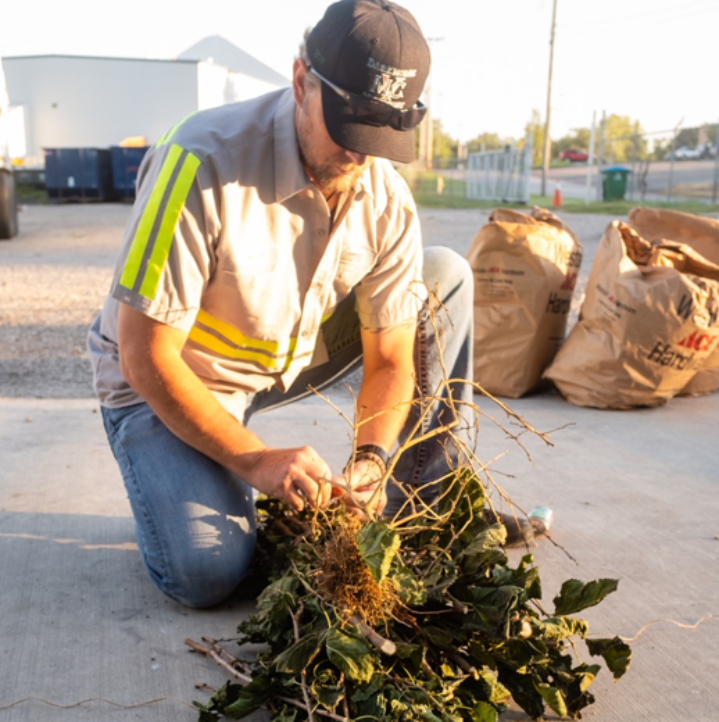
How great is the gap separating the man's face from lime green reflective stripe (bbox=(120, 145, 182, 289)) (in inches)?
12.9

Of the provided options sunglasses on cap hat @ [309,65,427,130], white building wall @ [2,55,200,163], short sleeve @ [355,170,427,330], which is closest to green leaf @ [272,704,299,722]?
short sleeve @ [355,170,427,330]

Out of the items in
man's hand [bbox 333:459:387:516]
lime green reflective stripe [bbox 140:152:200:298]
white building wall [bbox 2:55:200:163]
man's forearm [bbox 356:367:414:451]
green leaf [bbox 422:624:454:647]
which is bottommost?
green leaf [bbox 422:624:454:647]

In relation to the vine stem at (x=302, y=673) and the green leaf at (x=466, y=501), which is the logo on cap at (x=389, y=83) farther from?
the vine stem at (x=302, y=673)

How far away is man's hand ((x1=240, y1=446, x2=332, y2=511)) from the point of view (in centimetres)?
212

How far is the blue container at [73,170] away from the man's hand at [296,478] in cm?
2301

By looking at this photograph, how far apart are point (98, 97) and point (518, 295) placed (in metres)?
30.5

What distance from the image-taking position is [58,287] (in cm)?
812

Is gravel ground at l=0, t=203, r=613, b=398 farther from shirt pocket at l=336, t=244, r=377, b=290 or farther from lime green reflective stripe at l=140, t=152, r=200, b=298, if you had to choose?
lime green reflective stripe at l=140, t=152, r=200, b=298

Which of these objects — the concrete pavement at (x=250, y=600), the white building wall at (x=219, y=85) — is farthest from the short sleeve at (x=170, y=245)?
the white building wall at (x=219, y=85)

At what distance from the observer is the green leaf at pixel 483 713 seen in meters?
1.79

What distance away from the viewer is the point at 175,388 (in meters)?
2.21

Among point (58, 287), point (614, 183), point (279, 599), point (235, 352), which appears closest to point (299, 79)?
point (235, 352)

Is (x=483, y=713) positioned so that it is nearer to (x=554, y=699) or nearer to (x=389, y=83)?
(x=554, y=699)

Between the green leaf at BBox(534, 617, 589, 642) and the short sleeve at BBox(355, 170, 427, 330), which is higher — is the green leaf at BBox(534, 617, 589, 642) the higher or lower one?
the lower one
